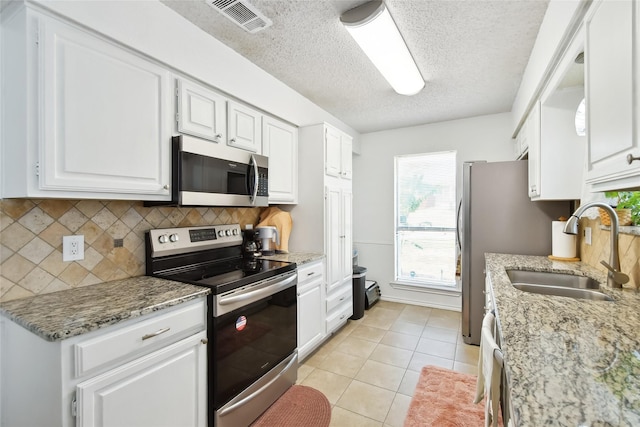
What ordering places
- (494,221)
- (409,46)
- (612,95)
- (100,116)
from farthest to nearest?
(494,221), (409,46), (100,116), (612,95)

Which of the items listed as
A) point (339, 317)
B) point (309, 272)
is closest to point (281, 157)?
point (309, 272)

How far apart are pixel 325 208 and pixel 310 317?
1.01 m

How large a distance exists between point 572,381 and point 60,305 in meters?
1.88

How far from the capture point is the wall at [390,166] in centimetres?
370

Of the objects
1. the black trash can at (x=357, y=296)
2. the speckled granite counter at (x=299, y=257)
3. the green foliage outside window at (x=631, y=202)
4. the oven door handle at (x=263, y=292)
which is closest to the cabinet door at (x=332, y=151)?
the speckled granite counter at (x=299, y=257)

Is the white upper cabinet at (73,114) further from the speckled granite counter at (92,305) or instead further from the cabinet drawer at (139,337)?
the cabinet drawer at (139,337)

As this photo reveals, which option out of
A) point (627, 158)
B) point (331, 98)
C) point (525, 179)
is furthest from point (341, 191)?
point (627, 158)

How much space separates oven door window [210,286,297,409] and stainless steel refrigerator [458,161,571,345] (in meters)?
1.85

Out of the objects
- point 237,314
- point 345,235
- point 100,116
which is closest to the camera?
point 100,116

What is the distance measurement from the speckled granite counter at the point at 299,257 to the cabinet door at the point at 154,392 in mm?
967

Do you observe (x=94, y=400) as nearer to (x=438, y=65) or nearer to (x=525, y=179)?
(x=438, y=65)

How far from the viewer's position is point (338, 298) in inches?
121

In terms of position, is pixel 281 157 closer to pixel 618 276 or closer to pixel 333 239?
pixel 333 239

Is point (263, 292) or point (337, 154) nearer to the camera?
point (263, 292)
